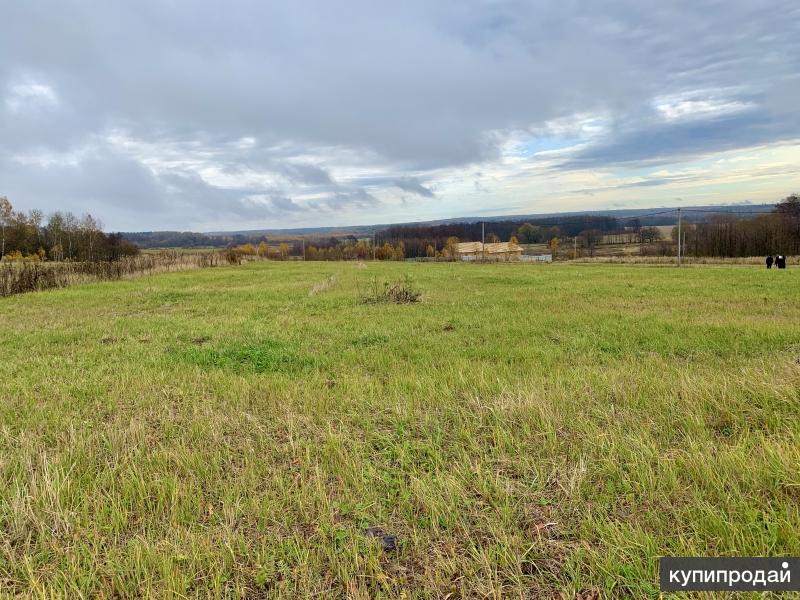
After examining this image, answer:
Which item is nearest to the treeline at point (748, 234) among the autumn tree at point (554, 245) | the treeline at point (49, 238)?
the autumn tree at point (554, 245)

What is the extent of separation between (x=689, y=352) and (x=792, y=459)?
14.4 ft

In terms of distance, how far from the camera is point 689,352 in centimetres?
692

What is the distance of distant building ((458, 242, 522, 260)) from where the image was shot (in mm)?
59969

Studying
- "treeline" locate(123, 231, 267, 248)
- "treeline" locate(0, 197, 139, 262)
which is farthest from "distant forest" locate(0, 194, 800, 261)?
"treeline" locate(123, 231, 267, 248)

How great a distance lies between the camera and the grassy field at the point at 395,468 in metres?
2.38

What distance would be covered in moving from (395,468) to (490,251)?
216ft

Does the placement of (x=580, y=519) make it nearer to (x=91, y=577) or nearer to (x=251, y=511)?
(x=251, y=511)

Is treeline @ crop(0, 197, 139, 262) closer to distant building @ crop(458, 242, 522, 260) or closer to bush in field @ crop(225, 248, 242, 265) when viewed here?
bush in field @ crop(225, 248, 242, 265)

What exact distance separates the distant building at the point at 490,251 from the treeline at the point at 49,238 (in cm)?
4302

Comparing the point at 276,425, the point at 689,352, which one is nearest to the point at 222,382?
the point at 276,425

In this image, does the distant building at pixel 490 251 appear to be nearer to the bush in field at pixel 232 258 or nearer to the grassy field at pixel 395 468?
the bush in field at pixel 232 258

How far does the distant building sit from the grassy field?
176ft

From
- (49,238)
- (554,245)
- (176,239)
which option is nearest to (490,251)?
(554,245)

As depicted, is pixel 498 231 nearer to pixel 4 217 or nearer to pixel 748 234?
pixel 748 234
